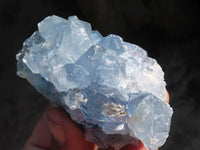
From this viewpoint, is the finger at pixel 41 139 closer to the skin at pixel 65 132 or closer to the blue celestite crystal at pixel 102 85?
the skin at pixel 65 132

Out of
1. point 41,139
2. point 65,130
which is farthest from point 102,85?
point 41,139

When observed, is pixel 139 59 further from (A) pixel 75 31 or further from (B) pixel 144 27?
(B) pixel 144 27

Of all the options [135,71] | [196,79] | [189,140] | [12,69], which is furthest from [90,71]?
[12,69]

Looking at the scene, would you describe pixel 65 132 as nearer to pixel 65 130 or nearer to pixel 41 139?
pixel 65 130

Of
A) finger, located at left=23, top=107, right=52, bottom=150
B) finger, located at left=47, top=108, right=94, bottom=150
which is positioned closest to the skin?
finger, located at left=47, top=108, right=94, bottom=150

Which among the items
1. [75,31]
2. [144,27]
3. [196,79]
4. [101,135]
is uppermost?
[75,31]

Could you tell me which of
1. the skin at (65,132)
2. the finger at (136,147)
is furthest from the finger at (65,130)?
the finger at (136,147)
